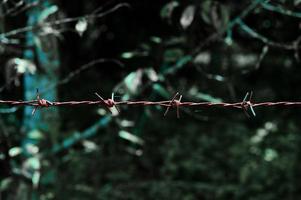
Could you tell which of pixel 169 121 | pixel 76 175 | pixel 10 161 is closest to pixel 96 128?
pixel 10 161

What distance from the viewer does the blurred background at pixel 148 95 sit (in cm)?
321

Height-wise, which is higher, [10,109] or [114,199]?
[10,109]

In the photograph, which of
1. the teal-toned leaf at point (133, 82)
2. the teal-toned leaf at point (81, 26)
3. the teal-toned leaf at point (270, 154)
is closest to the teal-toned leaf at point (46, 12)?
the teal-toned leaf at point (81, 26)

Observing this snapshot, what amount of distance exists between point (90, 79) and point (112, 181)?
1.91 m

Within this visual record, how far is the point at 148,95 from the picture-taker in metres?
4.00

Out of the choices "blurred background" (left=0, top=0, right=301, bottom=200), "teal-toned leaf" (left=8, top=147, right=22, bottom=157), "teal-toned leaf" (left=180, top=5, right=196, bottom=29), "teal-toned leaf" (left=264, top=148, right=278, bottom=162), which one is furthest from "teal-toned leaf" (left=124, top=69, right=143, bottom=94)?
"teal-toned leaf" (left=264, top=148, right=278, bottom=162)

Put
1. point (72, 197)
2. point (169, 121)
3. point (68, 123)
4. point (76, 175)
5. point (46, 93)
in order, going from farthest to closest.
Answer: point (169, 121), point (68, 123), point (76, 175), point (72, 197), point (46, 93)

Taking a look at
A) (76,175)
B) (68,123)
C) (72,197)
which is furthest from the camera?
(68,123)

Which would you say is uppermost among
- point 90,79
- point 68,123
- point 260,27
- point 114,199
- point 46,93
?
point 90,79

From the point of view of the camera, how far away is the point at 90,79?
6578 mm

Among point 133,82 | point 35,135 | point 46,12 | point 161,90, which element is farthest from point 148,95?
point 46,12

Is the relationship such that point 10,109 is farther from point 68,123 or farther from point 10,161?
point 68,123

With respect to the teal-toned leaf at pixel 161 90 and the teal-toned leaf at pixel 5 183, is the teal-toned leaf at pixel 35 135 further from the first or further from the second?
the teal-toned leaf at pixel 161 90

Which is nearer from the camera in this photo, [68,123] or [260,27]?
[260,27]
